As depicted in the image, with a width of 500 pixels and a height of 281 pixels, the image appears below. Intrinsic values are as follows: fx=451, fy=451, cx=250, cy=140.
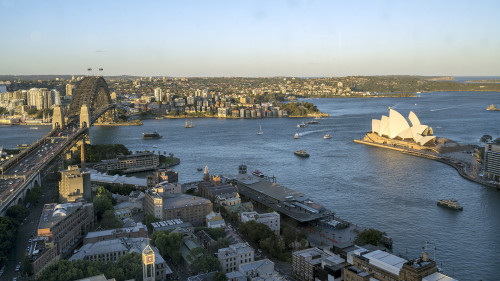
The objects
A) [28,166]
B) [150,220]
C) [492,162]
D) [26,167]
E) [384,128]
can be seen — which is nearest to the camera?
[150,220]

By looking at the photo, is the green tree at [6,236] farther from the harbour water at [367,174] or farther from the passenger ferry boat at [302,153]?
the passenger ferry boat at [302,153]

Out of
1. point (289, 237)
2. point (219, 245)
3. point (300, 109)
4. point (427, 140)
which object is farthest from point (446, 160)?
point (300, 109)

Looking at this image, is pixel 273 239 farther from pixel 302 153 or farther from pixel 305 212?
pixel 302 153

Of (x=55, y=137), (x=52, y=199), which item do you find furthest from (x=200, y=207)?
(x=55, y=137)

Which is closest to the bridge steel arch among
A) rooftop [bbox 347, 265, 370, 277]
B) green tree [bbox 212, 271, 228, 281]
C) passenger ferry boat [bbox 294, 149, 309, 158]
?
passenger ferry boat [bbox 294, 149, 309, 158]

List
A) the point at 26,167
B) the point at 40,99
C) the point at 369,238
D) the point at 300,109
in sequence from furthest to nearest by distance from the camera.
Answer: the point at 40,99 < the point at 300,109 < the point at 26,167 < the point at 369,238

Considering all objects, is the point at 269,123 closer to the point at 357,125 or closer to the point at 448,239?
the point at 357,125

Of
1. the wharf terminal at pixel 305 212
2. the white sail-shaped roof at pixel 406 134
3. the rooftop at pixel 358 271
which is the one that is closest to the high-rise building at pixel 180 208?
the wharf terminal at pixel 305 212
